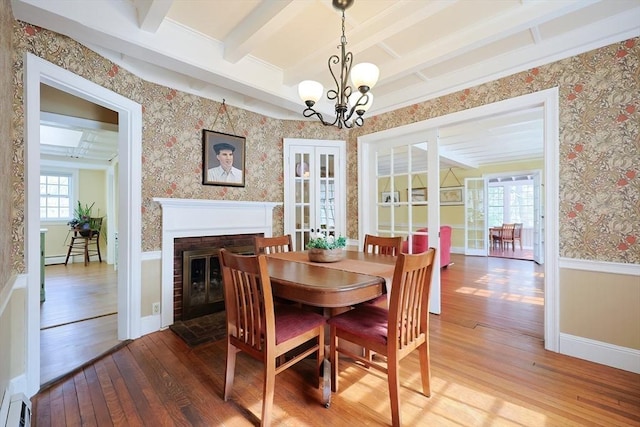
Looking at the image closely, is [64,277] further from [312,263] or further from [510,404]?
[510,404]

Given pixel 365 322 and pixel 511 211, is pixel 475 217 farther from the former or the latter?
pixel 365 322

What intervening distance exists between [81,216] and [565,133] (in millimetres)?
8511

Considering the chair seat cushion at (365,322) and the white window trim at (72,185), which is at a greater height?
the white window trim at (72,185)

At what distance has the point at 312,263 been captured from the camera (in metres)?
2.16

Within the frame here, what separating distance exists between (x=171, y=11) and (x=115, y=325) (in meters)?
2.95

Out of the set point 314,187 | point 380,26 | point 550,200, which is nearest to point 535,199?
point 550,200

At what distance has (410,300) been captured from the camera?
163 cm

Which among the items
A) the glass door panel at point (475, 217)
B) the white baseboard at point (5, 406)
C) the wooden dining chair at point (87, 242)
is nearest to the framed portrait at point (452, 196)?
the glass door panel at point (475, 217)

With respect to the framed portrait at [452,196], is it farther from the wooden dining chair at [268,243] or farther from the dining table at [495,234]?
the wooden dining chair at [268,243]

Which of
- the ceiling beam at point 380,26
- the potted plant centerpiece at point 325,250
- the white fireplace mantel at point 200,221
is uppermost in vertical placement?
the ceiling beam at point 380,26

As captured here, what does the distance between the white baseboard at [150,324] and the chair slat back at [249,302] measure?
1484mm

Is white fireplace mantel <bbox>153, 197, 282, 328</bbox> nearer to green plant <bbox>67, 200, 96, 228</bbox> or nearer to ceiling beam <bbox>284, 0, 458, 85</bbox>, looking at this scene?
ceiling beam <bbox>284, 0, 458, 85</bbox>

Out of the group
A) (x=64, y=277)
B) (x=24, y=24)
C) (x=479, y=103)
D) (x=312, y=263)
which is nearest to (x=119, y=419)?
(x=312, y=263)

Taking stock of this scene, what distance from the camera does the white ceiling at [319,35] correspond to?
Result: 1987 millimetres
